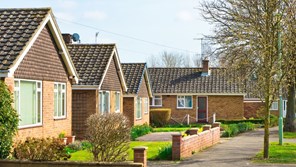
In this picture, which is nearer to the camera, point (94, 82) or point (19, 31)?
point (19, 31)

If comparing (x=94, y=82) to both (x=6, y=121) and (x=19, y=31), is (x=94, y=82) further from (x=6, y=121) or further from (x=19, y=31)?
(x=6, y=121)

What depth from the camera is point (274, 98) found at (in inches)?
812

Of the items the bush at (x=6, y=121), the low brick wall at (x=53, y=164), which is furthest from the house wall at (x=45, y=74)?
the low brick wall at (x=53, y=164)

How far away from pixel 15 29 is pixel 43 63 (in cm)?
228

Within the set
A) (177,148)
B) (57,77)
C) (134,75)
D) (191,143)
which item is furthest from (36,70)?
(134,75)

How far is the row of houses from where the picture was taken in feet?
64.7

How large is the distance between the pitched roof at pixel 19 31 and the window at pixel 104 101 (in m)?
6.34

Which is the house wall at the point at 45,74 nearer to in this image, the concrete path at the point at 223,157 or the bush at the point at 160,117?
the concrete path at the point at 223,157

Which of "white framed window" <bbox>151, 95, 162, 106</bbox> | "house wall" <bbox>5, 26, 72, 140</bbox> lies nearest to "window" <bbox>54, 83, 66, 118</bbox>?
"house wall" <bbox>5, 26, 72, 140</bbox>

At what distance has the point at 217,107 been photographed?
50.8m

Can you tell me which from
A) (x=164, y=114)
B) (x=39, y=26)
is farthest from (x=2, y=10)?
(x=164, y=114)

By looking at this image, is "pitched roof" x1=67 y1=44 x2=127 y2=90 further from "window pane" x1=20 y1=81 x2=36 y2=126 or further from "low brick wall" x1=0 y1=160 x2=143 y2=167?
"low brick wall" x1=0 y1=160 x2=143 y2=167

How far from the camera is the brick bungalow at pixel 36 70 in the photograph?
19.2 meters

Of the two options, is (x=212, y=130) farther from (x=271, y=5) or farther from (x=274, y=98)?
(x=271, y=5)
